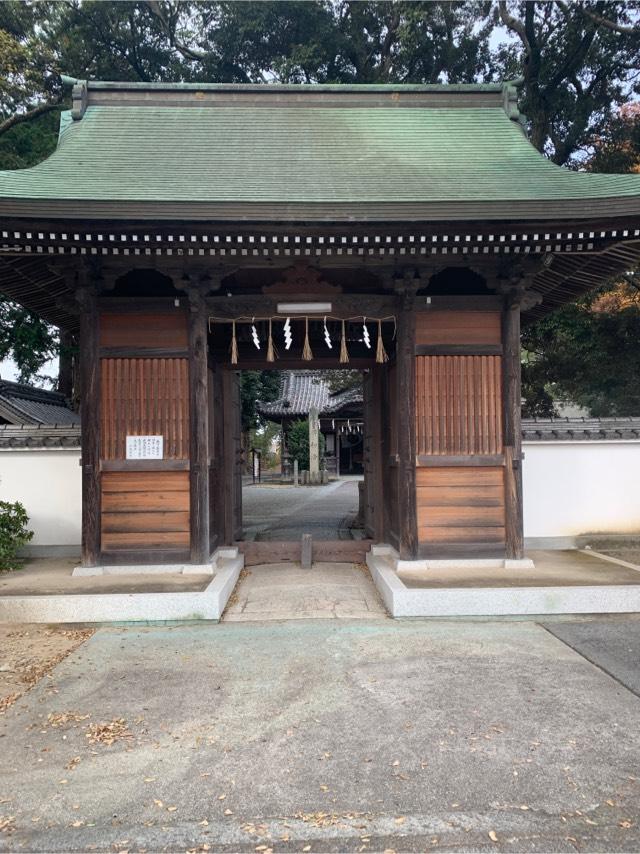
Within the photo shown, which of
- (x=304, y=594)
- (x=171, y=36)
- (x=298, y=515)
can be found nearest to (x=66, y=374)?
(x=298, y=515)

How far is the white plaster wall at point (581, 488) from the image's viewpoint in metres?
9.20

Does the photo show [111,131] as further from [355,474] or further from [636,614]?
[355,474]

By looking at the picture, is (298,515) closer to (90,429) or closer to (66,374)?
(90,429)

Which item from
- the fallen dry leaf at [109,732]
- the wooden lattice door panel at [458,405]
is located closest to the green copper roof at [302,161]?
the wooden lattice door panel at [458,405]

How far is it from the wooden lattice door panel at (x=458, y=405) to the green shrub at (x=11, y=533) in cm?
542

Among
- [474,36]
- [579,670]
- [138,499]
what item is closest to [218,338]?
[138,499]

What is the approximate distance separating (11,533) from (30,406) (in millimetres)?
5627

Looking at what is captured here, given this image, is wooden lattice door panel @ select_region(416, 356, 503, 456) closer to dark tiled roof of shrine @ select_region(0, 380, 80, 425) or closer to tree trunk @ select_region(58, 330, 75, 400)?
dark tiled roof of shrine @ select_region(0, 380, 80, 425)

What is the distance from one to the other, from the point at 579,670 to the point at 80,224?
6.29 metres

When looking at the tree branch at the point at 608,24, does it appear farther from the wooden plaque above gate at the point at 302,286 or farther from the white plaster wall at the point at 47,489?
the white plaster wall at the point at 47,489

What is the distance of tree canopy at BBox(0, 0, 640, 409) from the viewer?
1608cm

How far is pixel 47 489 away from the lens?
9.07 meters

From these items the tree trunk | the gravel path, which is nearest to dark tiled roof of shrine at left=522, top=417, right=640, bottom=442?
the gravel path

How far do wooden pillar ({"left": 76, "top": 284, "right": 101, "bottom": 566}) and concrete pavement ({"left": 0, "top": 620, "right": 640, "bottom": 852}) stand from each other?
216cm
